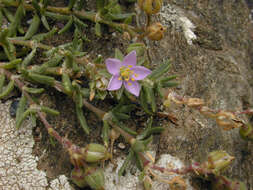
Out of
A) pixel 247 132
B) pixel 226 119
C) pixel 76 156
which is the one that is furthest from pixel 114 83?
pixel 247 132

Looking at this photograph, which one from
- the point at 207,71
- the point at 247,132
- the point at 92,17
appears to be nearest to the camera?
the point at 92,17

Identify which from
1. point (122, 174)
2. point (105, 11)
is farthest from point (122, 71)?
point (122, 174)

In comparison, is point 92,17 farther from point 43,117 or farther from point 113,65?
point 43,117

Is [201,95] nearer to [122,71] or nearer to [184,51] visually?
[184,51]

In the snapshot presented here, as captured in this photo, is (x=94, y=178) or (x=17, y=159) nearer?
(x=94, y=178)

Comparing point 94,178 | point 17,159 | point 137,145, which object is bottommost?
point 17,159

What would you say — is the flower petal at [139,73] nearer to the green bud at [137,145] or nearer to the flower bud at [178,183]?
the green bud at [137,145]

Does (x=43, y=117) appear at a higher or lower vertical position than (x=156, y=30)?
lower

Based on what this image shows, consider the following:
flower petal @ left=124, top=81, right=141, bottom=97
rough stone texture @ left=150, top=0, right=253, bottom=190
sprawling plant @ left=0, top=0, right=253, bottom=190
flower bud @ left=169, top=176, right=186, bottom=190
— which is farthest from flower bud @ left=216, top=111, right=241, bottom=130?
flower petal @ left=124, top=81, right=141, bottom=97
